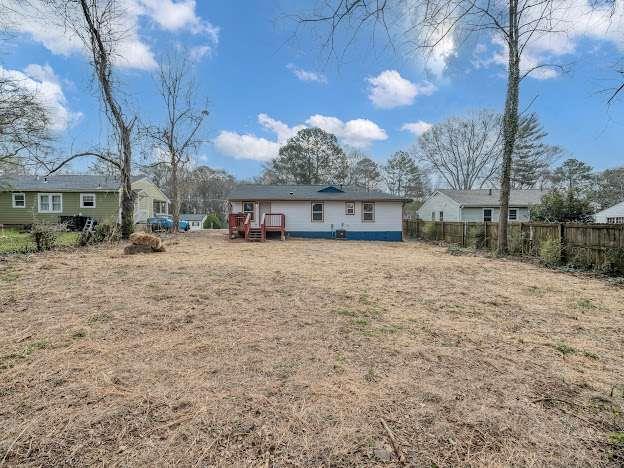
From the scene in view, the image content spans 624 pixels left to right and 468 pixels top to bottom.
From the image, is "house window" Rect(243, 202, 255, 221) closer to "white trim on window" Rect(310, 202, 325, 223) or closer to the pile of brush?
"white trim on window" Rect(310, 202, 325, 223)

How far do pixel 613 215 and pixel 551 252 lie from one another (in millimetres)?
18727

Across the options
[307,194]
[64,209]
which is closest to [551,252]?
[307,194]

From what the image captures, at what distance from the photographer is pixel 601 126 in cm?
261

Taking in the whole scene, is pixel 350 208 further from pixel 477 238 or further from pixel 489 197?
pixel 489 197

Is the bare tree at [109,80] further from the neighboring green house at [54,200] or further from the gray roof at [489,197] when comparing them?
the gray roof at [489,197]

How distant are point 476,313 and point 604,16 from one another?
3312 millimetres

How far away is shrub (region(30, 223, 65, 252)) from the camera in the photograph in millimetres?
9164

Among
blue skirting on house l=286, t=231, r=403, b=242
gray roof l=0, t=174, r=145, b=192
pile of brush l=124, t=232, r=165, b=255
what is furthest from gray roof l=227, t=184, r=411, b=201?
gray roof l=0, t=174, r=145, b=192

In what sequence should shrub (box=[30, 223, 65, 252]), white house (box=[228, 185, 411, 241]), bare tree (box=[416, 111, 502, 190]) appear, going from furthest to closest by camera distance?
bare tree (box=[416, 111, 502, 190]), white house (box=[228, 185, 411, 241]), shrub (box=[30, 223, 65, 252])

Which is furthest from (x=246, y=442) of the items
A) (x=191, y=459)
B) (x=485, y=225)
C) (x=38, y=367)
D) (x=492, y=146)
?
(x=492, y=146)

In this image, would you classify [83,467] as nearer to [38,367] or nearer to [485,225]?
[38,367]

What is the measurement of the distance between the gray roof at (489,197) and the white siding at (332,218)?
8.99 metres

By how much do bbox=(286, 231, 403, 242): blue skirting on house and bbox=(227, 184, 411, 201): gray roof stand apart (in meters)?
1.95

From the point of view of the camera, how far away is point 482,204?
78.3 feet
